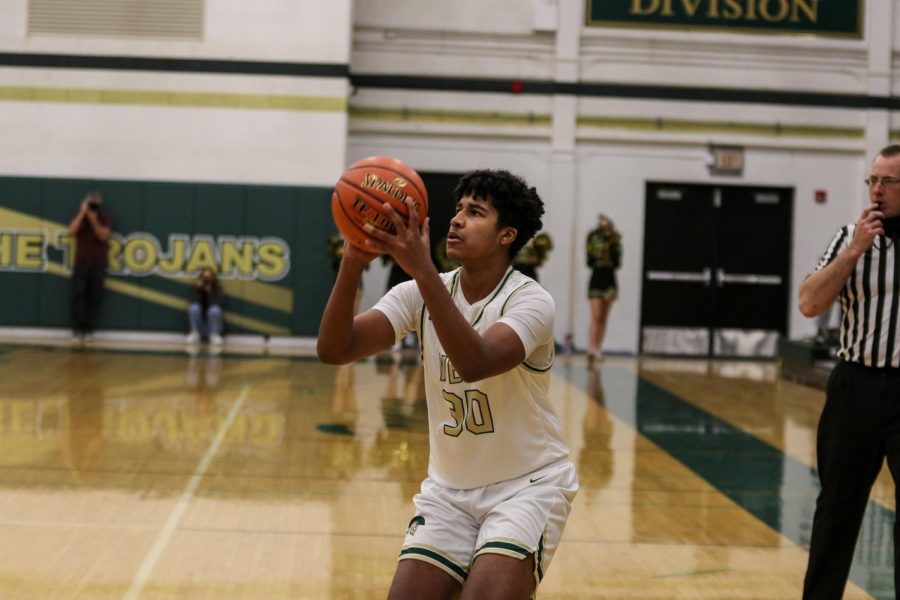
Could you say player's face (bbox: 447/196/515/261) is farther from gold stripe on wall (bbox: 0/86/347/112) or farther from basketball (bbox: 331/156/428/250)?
gold stripe on wall (bbox: 0/86/347/112)

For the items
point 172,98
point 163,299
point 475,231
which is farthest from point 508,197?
point 163,299

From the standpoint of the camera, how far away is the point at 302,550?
5.38 meters

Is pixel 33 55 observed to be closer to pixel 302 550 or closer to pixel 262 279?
pixel 262 279

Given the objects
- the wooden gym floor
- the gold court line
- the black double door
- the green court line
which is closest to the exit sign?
the black double door

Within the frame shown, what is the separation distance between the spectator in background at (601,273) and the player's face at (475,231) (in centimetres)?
1179

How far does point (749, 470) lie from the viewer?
789cm

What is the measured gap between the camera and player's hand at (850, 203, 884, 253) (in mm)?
4000

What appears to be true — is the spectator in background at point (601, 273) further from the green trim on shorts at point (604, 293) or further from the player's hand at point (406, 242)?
the player's hand at point (406, 242)

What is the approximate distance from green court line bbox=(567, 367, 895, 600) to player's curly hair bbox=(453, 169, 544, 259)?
106 inches

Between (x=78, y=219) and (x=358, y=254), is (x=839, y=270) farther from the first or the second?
(x=78, y=219)

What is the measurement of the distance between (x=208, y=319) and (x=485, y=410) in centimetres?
1301

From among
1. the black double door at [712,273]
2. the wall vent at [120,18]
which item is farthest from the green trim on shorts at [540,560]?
the black double door at [712,273]

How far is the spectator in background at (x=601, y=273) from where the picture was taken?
15.2 m

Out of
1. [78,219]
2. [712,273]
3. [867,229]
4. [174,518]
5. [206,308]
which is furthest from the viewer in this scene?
[712,273]
